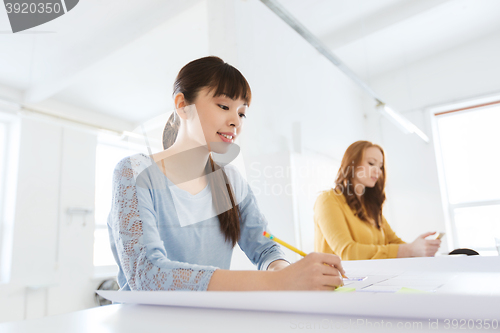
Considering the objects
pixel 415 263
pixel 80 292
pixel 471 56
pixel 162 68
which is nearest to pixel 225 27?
pixel 162 68

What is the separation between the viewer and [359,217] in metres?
1.67

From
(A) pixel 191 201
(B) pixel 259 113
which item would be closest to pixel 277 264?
(A) pixel 191 201

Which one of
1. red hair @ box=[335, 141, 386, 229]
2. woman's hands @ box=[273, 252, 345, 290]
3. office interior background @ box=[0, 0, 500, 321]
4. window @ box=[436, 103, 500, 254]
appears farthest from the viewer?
window @ box=[436, 103, 500, 254]

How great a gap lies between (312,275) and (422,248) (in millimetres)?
1083

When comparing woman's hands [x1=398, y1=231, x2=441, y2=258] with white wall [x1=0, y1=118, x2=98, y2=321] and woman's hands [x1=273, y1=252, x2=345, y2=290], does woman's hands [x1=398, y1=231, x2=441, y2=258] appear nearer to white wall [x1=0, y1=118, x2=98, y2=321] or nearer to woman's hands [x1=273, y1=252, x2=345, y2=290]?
woman's hands [x1=273, y1=252, x2=345, y2=290]

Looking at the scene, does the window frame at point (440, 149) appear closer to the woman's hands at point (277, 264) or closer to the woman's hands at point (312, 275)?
the woman's hands at point (277, 264)

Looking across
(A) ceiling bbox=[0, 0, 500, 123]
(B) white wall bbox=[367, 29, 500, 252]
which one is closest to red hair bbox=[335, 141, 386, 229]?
(A) ceiling bbox=[0, 0, 500, 123]

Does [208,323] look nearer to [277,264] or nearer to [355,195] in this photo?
[277,264]

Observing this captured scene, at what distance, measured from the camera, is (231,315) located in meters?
0.42

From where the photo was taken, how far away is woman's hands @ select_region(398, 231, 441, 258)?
1.34 m

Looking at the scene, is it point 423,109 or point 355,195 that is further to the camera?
point 423,109

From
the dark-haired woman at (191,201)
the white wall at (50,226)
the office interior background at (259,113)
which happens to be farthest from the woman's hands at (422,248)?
the white wall at (50,226)

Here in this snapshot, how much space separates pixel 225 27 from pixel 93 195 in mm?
2716

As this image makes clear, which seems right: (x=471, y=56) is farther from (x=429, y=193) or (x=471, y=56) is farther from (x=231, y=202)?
(x=231, y=202)
